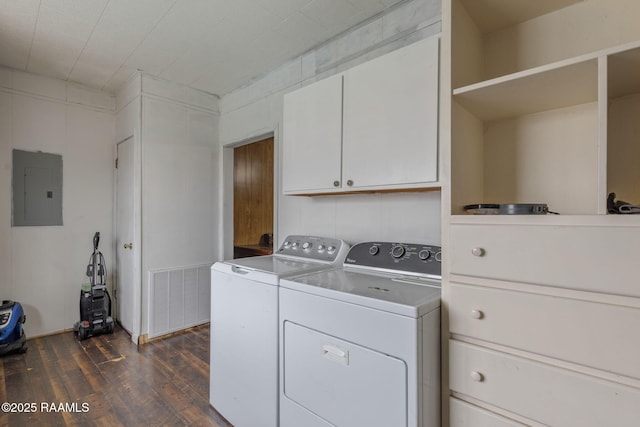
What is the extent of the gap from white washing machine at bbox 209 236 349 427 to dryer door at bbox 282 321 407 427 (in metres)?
0.13

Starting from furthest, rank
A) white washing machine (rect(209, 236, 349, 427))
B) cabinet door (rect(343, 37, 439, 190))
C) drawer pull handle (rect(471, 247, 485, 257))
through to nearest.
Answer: white washing machine (rect(209, 236, 349, 427)) → cabinet door (rect(343, 37, 439, 190)) → drawer pull handle (rect(471, 247, 485, 257))

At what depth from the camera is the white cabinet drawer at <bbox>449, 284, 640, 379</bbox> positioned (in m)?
0.90

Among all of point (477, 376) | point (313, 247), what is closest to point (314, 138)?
point (313, 247)

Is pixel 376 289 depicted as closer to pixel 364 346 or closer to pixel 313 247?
pixel 364 346

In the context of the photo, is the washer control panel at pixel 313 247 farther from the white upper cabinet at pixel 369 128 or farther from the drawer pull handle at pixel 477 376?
the drawer pull handle at pixel 477 376

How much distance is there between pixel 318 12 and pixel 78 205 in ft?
10.1

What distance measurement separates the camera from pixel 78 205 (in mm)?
3326

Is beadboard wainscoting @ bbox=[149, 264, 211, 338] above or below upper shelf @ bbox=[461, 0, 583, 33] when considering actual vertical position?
below

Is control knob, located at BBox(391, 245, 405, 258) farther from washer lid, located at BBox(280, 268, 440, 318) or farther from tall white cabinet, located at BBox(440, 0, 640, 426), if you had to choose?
tall white cabinet, located at BBox(440, 0, 640, 426)

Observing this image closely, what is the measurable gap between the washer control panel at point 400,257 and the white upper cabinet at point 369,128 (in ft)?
1.09

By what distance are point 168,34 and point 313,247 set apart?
1901 mm

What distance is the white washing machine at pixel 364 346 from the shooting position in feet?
3.75

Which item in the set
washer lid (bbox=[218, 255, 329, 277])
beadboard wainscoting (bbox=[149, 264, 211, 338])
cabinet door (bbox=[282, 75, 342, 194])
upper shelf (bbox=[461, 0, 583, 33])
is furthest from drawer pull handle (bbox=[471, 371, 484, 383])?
beadboard wainscoting (bbox=[149, 264, 211, 338])

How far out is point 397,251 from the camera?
5.73 feet
